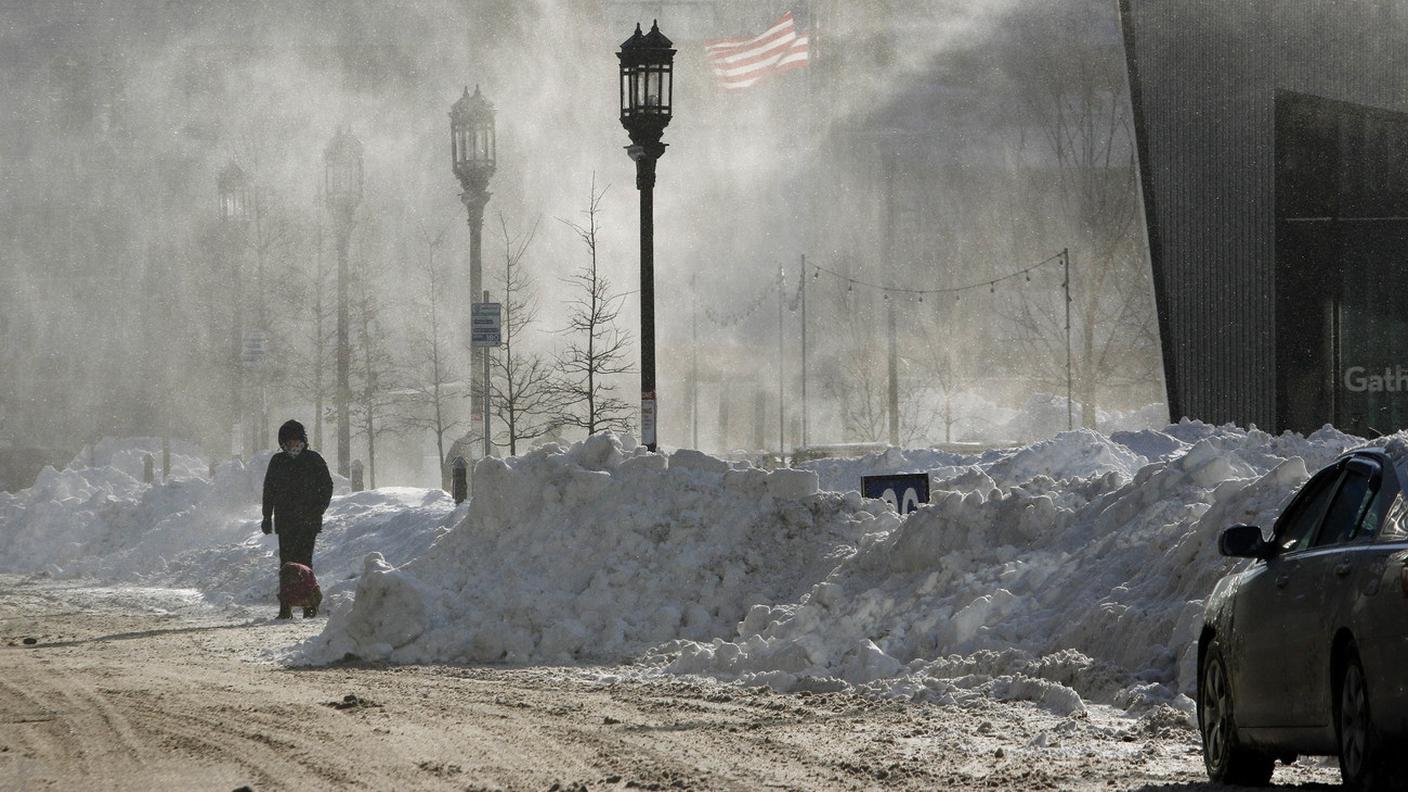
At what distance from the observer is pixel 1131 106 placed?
1358 inches

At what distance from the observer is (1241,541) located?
23.3ft

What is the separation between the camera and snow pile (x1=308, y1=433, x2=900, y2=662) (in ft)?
46.3

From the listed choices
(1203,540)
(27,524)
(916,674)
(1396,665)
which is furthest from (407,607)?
(27,524)

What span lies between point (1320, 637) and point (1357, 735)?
381 mm

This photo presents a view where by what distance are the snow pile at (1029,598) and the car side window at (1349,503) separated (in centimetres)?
327

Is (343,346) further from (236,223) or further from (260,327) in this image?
(260,327)

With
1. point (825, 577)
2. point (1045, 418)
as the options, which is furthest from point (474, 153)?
point (1045, 418)

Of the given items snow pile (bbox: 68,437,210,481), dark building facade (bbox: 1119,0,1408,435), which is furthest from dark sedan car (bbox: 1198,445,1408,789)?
snow pile (bbox: 68,437,210,481)

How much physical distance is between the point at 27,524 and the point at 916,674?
2380 cm

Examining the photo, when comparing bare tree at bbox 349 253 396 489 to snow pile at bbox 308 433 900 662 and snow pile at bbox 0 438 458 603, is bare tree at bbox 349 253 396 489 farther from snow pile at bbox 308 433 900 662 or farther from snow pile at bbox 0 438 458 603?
snow pile at bbox 308 433 900 662

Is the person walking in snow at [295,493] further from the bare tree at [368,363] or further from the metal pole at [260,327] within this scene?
the metal pole at [260,327]

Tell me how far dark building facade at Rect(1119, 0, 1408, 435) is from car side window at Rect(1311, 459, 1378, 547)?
999 inches

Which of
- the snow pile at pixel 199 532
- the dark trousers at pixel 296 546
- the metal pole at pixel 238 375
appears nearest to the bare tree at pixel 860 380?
the metal pole at pixel 238 375

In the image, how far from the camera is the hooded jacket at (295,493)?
18031 millimetres
